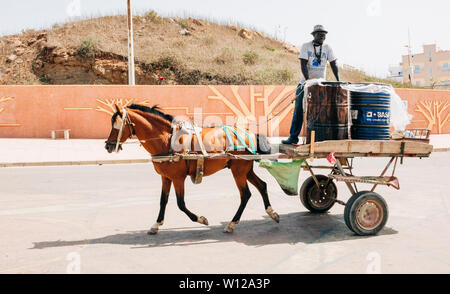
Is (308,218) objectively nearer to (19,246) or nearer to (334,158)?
(334,158)

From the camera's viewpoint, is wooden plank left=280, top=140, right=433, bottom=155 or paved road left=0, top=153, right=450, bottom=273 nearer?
paved road left=0, top=153, right=450, bottom=273

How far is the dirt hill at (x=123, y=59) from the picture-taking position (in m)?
34.9

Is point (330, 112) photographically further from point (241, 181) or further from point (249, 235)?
point (249, 235)

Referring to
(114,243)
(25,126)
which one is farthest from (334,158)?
(25,126)

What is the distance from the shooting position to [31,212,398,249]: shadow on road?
5926mm

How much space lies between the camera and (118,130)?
601 centimetres

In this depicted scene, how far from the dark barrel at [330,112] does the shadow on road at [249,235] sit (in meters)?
1.38

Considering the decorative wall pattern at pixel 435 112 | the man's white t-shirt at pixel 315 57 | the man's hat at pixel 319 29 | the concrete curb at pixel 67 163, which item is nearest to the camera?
the man's hat at pixel 319 29

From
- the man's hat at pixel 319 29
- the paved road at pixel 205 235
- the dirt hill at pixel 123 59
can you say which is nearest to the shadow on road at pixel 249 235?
the paved road at pixel 205 235

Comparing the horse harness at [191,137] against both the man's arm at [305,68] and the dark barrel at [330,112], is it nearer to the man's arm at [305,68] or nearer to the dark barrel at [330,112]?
the dark barrel at [330,112]

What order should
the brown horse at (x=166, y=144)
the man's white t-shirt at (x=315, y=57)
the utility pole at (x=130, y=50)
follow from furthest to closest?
the utility pole at (x=130, y=50) < the man's white t-shirt at (x=315, y=57) < the brown horse at (x=166, y=144)

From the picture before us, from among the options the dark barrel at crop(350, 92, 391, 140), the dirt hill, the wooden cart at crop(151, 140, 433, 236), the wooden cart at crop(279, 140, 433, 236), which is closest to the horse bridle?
the wooden cart at crop(151, 140, 433, 236)

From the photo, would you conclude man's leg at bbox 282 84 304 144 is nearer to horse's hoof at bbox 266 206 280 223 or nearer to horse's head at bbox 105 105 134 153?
horse's hoof at bbox 266 206 280 223

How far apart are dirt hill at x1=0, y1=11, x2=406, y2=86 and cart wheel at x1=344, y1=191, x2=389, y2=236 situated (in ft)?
90.5
